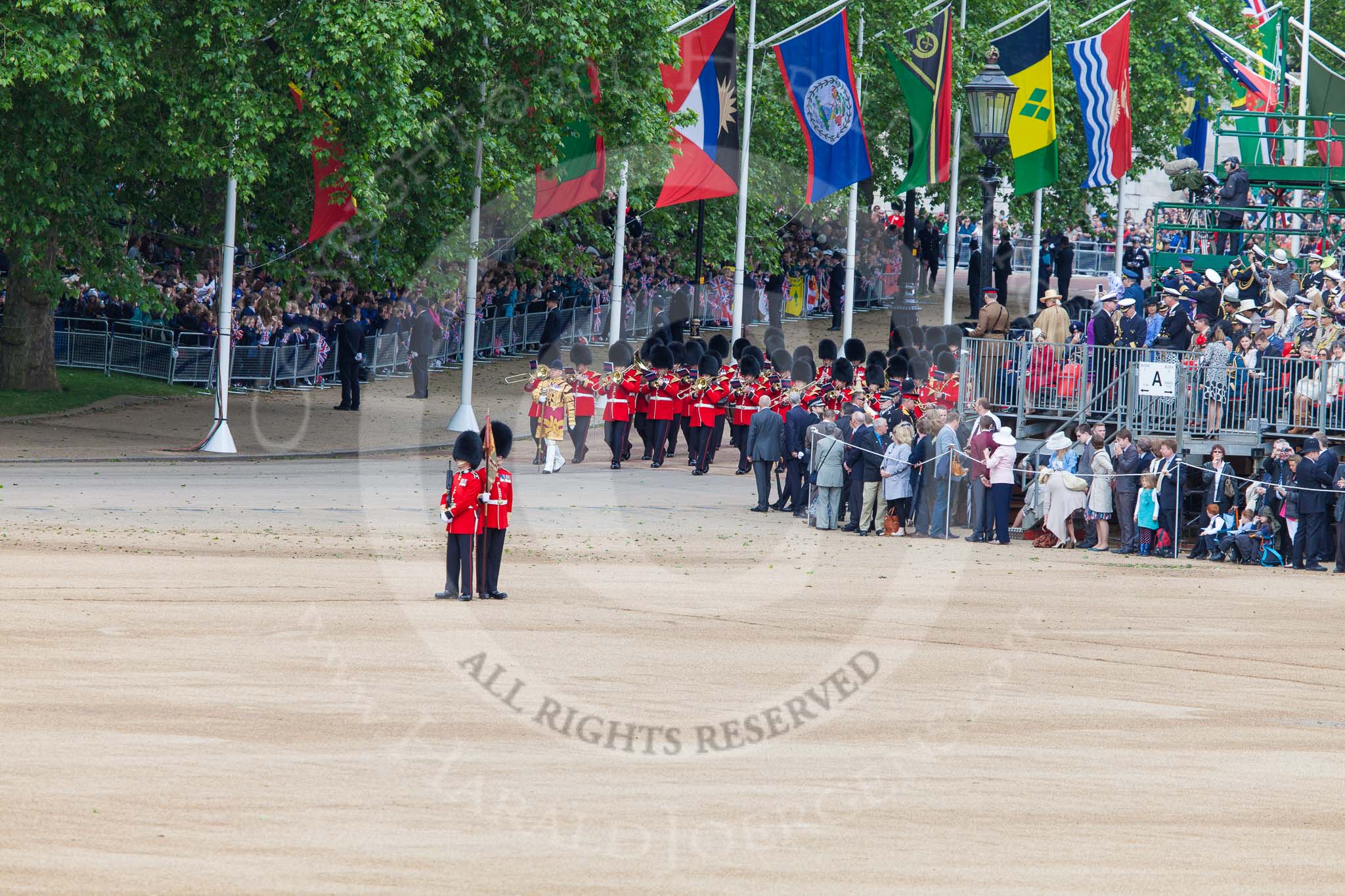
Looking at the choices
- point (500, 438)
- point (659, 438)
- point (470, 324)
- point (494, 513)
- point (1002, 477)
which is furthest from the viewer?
point (470, 324)

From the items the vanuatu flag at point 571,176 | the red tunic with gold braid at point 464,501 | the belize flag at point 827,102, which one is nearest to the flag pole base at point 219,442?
the vanuatu flag at point 571,176

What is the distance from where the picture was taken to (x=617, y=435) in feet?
88.9

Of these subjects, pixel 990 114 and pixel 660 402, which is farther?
pixel 660 402

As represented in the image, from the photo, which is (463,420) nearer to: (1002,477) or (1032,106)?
(1002,477)

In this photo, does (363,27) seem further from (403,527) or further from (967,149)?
(967,149)

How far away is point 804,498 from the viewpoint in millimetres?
23984

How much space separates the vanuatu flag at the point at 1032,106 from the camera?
36000mm

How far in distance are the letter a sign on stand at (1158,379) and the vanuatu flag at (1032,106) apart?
48.0 feet

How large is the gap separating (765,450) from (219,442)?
8161 mm

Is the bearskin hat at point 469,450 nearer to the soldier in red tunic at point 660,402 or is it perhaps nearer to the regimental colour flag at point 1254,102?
the soldier in red tunic at point 660,402

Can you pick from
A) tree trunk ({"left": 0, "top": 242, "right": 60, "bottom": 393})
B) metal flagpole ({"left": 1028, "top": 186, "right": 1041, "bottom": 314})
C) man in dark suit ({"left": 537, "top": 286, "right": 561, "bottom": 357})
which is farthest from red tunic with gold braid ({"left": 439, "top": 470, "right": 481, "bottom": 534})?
metal flagpole ({"left": 1028, "top": 186, "right": 1041, "bottom": 314})

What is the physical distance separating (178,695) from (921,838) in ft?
16.2

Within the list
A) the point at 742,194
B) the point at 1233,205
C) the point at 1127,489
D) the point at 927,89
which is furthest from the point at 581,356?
the point at 1233,205

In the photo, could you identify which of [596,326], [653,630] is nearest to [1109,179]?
[596,326]
